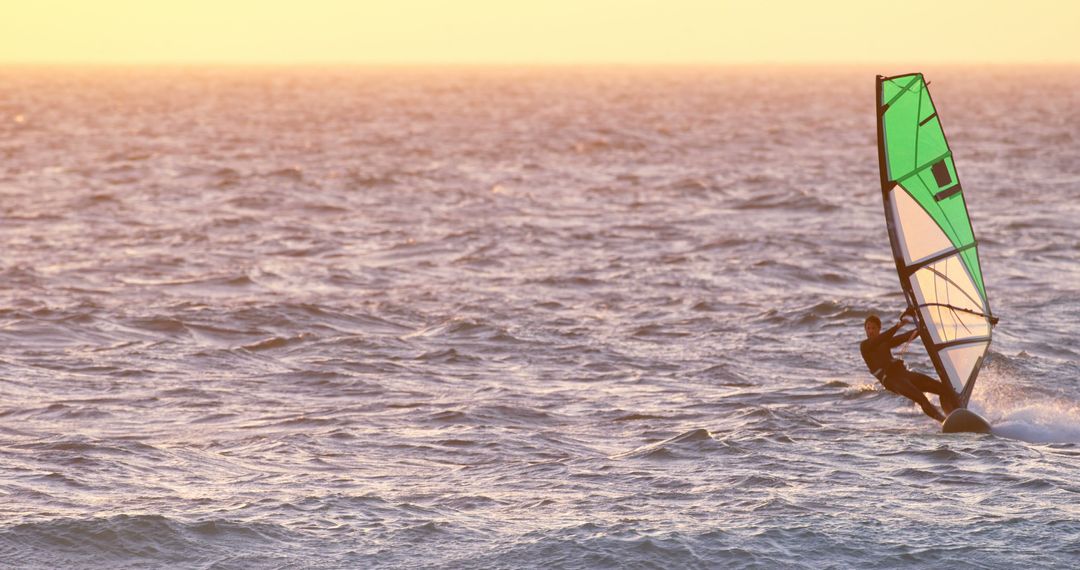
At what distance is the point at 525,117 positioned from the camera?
8831 cm

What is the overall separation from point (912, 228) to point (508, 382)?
5.32 metres

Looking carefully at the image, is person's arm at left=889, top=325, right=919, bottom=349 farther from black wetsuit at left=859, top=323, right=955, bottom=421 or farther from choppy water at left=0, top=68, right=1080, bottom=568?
choppy water at left=0, top=68, right=1080, bottom=568

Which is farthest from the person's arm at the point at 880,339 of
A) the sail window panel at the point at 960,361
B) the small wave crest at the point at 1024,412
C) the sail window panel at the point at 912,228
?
the small wave crest at the point at 1024,412

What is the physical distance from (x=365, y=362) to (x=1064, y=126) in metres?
58.2

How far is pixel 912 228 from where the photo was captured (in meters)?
16.4

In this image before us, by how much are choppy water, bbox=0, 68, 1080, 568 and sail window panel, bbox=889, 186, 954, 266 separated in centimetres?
184

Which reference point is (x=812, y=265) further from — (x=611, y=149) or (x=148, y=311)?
(x=611, y=149)

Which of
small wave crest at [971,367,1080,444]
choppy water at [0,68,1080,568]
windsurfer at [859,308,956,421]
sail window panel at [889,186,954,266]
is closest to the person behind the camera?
choppy water at [0,68,1080,568]

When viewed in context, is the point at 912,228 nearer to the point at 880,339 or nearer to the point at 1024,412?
the point at 880,339

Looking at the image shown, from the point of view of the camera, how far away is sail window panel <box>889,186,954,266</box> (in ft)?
53.7

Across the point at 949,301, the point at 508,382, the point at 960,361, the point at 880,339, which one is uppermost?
the point at 949,301

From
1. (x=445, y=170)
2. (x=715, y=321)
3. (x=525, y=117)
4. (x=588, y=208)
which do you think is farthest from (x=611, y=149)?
(x=715, y=321)

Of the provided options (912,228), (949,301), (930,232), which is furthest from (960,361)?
(912,228)

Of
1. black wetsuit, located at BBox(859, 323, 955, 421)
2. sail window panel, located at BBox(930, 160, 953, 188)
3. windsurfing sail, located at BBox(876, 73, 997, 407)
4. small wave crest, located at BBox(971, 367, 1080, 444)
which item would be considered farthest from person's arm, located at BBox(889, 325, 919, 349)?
sail window panel, located at BBox(930, 160, 953, 188)
